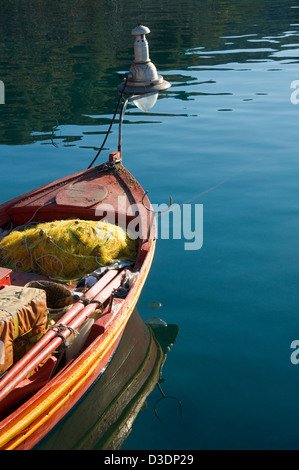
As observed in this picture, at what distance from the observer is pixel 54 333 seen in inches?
229

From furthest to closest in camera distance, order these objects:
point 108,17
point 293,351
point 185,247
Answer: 1. point 108,17
2. point 185,247
3. point 293,351

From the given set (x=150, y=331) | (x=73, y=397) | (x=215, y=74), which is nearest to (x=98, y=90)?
(x=215, y=74)

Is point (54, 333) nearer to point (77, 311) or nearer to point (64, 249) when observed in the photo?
point (77, 311)

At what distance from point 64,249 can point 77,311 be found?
1.62 m

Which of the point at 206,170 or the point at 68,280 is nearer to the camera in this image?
the point at 68,280

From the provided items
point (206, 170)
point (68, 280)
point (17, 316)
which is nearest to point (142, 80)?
point (68, 280)

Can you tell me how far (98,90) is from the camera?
1964cm

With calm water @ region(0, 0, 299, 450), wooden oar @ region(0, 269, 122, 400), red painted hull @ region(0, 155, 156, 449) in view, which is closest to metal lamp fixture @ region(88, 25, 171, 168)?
red painted hull @ region(0, 155, 156, 449)

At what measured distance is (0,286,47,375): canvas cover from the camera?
5.27 metres

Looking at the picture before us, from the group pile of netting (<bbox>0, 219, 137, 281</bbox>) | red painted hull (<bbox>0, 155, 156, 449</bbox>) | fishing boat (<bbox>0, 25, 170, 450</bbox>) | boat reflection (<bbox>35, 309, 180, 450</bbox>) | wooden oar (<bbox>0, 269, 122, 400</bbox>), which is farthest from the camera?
pile of netting (<bbox>0, 219, 137, 281</bbox>)

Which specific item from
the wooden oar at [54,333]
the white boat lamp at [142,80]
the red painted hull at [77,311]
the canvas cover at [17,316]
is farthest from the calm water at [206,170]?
the white boat lamp at [142,80]

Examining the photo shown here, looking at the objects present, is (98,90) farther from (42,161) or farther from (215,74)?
(42,161)

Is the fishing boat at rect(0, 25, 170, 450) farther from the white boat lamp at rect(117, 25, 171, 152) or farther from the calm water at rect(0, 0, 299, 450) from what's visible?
the calm water at rect(0, 0, 299, 450)
